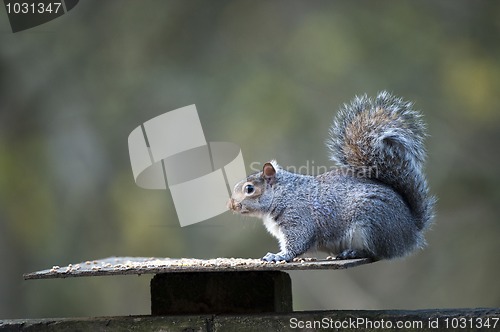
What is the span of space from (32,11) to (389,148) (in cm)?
393

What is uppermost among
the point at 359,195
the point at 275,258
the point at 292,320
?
the point at 359,195

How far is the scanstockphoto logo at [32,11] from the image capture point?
5.81 metres

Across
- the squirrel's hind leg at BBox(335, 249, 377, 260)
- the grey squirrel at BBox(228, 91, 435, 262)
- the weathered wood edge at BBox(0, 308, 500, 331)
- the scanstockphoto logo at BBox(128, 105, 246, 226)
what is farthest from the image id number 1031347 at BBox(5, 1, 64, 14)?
the weathered wood edge at BBox(0, 308, 500, 331)

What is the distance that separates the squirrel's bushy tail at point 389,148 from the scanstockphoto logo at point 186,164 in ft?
8.35

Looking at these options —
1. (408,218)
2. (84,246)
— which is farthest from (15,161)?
(408,218)

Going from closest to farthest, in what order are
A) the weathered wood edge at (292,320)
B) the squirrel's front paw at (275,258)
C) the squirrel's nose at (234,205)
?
the weathered wood edge at (292,320) < the squirrel's front paw at (275,258) < the squirrel's nose at (234,205)

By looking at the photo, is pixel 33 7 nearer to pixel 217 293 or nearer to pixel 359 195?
pixel 359 195

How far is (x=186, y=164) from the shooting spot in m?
5.86

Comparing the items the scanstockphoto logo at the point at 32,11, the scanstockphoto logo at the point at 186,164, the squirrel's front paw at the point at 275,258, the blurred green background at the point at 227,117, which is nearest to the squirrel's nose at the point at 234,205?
the squirrel's front paw at the point at 275,258

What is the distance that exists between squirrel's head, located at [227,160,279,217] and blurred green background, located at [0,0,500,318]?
3057 mm

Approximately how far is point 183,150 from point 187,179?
7.4 inches

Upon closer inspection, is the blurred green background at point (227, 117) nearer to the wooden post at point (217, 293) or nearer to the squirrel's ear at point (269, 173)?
the squirrel's ear at point (269, 173)

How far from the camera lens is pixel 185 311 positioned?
2.35 meters

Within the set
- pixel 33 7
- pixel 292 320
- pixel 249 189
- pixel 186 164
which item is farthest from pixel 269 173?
pixel 33 7
